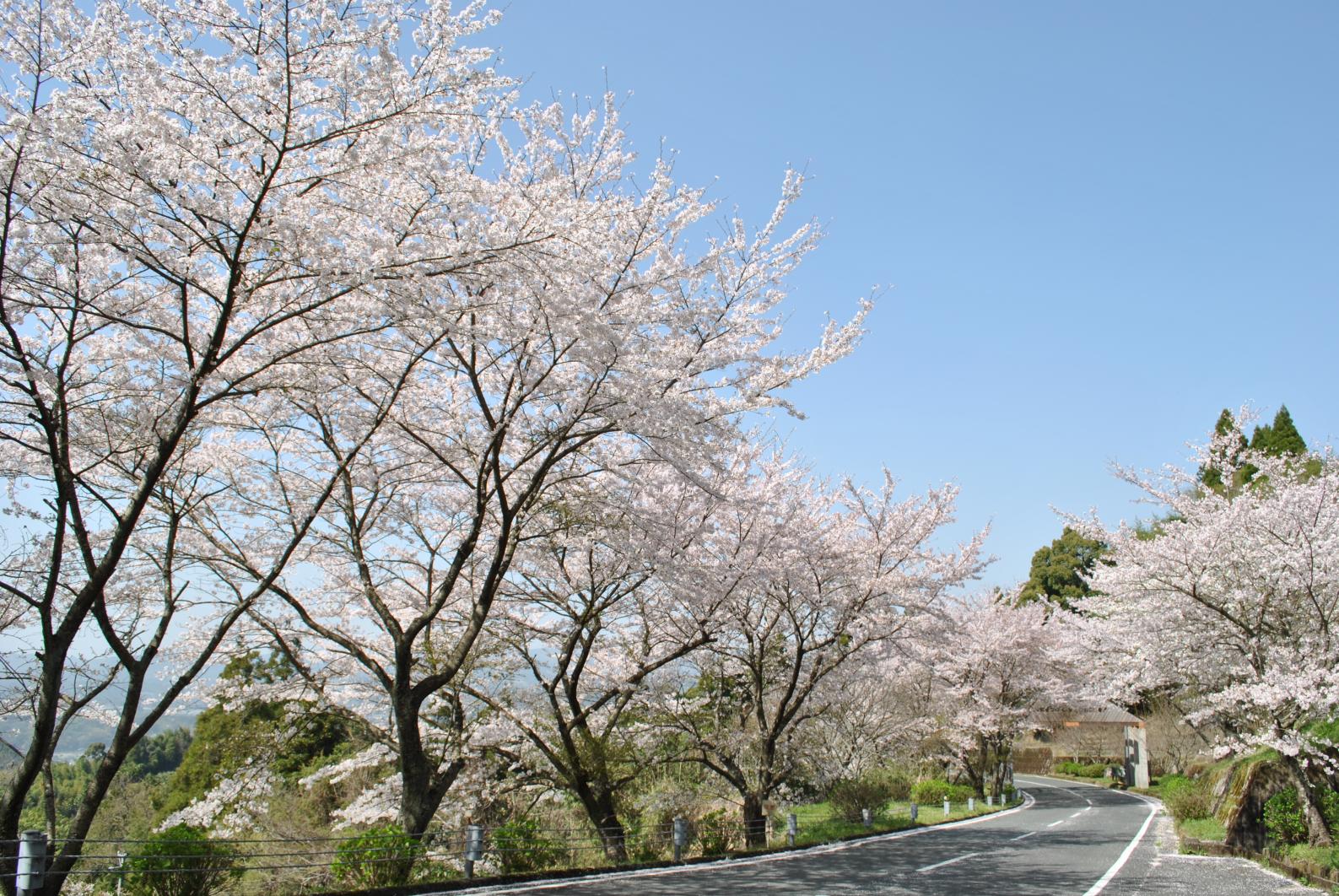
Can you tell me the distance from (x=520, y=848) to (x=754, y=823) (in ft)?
22.8

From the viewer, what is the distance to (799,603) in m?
16.7

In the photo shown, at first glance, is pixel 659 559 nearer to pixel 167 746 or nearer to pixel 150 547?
pixel 150 547

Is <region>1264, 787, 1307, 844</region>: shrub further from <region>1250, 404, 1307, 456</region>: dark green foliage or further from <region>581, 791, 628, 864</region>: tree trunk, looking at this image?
<region>1250, 404, 1307, 456</region>: dark green foliage

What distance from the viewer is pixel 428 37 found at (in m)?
7.11

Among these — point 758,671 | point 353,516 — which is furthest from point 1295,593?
point 353,516

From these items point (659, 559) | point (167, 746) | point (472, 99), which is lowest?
point (167, 746)

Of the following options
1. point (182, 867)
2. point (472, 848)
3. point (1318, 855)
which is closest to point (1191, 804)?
point (1318, 855)

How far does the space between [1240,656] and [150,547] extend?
1762 centimetres

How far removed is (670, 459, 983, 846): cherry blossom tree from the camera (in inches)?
606

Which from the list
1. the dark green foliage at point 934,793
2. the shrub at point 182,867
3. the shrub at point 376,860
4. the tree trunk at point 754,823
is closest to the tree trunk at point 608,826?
the tree trunk at point 754,823

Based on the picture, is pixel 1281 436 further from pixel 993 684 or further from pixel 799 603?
pixel 799 603

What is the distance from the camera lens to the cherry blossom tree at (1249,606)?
12859 millimetres

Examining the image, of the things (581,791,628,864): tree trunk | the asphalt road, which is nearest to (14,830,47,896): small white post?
the asphalt road

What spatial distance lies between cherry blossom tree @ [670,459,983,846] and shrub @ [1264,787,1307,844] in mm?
6550
